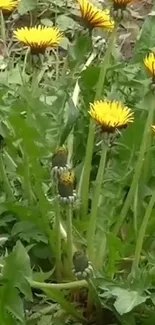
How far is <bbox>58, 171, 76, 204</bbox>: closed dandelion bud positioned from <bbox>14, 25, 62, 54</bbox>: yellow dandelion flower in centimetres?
31

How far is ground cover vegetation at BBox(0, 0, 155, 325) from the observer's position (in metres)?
1.85

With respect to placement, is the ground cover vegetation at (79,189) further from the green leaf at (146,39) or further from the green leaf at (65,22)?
the green leaf at (65,22)

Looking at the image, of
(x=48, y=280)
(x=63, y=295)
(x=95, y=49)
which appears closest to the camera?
(x=63, y=295)

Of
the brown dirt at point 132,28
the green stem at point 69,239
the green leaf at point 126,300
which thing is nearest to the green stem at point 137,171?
the green stem at point 69,239

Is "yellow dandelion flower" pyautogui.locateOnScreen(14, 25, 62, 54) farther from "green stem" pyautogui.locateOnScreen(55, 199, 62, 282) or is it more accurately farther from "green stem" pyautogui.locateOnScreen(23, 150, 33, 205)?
"green stem" pyautogui.locateOnScreen(55, 199, 62, 282)

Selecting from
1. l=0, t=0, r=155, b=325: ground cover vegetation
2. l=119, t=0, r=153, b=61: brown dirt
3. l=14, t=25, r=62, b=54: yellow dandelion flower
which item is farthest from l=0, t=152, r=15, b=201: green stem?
l=119, t=0, r=153, b=61: brown dirt

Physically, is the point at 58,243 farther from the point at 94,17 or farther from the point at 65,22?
the point at 65,22

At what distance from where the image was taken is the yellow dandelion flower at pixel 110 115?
1.79 metres

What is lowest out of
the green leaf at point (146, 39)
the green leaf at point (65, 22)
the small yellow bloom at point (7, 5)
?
the green leaf at point (65, 22)

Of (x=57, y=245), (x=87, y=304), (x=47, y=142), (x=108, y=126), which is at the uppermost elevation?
(x=108, y=126)

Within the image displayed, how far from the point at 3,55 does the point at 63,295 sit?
143 cm

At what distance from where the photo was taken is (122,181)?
2.12 m

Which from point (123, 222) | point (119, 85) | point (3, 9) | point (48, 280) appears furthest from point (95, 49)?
point (48, 280)

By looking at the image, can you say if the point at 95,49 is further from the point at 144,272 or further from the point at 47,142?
the point at 144,272
